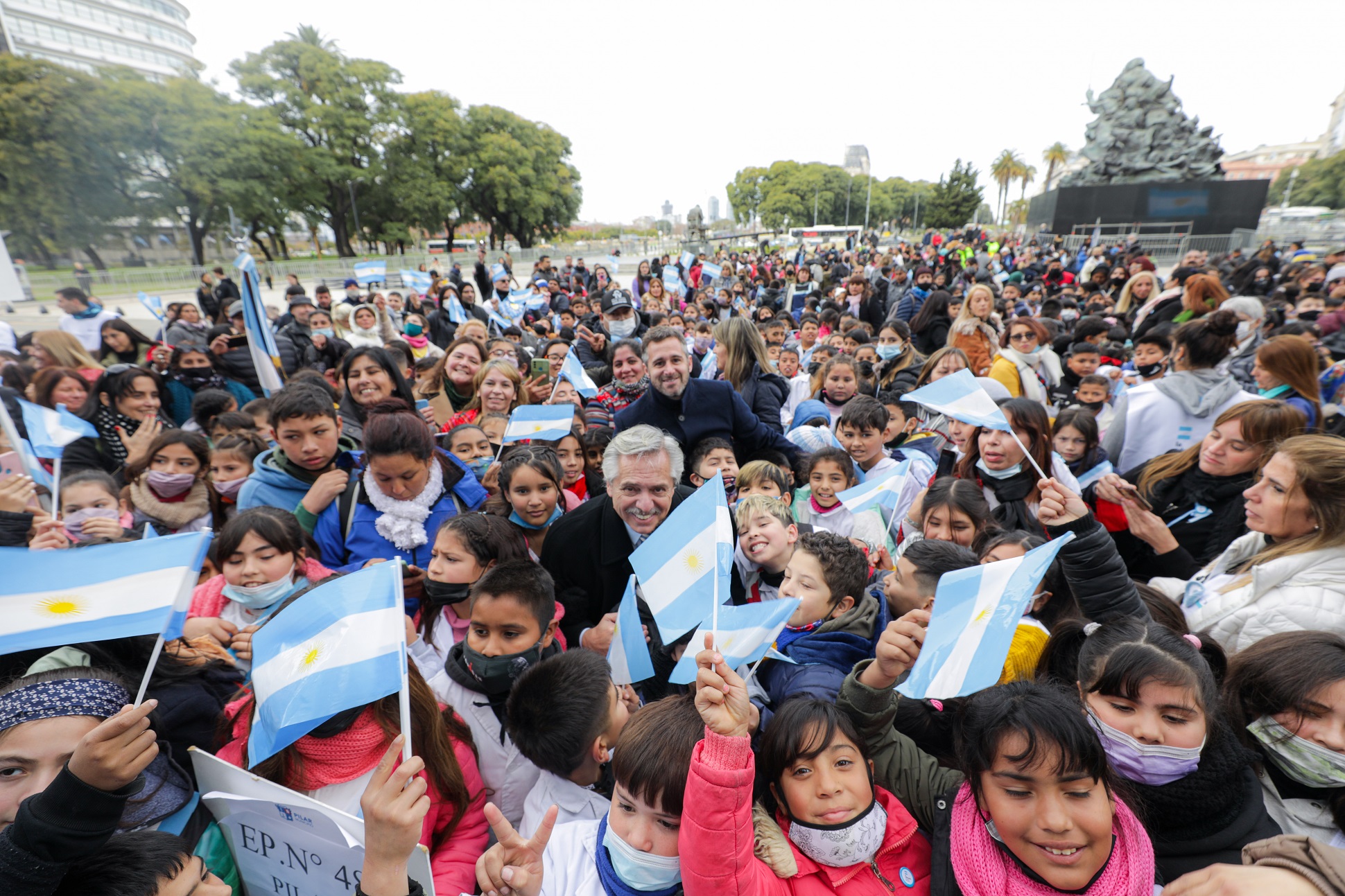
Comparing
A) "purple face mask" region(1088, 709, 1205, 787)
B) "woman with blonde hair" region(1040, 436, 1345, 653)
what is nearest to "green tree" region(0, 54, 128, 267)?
"woman with blonde hair" region(1040, 436, 1345, 653)

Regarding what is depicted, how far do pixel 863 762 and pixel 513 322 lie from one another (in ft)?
35.9

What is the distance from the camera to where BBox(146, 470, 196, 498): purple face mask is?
3457 mm

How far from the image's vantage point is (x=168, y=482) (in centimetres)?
347

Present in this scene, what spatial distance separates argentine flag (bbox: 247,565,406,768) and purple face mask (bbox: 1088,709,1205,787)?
6.35 feet

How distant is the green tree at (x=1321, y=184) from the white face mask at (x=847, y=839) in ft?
236

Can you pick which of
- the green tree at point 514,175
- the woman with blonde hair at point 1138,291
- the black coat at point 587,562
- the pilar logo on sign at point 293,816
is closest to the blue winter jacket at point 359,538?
the black coat at point 587,562

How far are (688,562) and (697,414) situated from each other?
6.53 feet

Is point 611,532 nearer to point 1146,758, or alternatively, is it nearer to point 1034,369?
point 1146,758

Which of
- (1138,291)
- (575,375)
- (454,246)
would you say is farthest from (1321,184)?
(575,375)

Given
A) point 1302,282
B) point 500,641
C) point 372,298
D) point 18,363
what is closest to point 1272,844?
point 500,641

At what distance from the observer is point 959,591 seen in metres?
1.85

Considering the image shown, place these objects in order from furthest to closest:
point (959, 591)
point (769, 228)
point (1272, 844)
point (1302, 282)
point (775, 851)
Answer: point (769, 228) < point (1302, 282) < point (959, 591) < point (775, 851) < point (1272, 844)

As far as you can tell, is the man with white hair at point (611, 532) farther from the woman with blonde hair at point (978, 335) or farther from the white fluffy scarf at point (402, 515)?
the woman with blonde hair at point (978, 335)

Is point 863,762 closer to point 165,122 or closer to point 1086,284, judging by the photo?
point 1086,284
